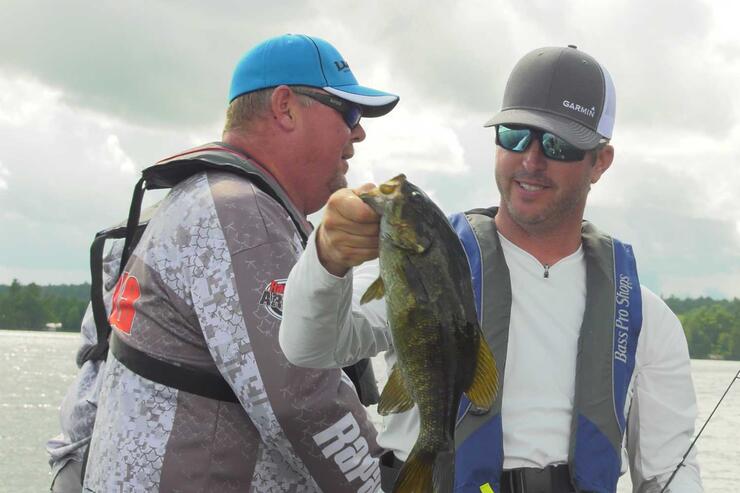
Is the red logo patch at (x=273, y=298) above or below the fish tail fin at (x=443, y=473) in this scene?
above

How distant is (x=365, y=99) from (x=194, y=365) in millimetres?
1560

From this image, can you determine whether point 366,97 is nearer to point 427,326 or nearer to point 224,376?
point 224,376

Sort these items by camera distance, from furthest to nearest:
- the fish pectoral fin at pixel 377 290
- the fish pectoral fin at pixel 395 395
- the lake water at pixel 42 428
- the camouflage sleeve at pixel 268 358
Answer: the lake water at pixel 42 428 < the camouflage sleeve at pixel 268 358 < the fish pectoral fin at pixel 395 395 < the fish pectoral fin at pixel 377 290

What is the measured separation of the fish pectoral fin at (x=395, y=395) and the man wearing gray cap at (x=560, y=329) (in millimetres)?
583

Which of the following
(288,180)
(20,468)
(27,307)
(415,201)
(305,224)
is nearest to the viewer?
(415,201)

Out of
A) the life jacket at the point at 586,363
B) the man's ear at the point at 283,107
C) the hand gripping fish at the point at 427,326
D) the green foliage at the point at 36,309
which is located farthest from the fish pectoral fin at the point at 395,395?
the green foliage at the point at 36,309

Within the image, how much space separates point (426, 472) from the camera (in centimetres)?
237

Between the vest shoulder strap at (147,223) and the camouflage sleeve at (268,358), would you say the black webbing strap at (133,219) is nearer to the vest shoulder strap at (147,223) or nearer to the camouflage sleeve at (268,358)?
the vest shoulder strap at (147,223)

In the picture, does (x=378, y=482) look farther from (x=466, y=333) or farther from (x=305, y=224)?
(x=466, y=333)

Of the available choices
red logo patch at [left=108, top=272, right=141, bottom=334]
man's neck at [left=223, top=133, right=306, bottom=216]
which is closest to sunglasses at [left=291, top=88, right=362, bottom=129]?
man's neck at [left=223, top=133, right=306, bottom=216]

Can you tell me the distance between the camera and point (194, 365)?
136 inches

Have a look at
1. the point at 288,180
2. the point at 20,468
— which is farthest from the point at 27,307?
the point at 288,180

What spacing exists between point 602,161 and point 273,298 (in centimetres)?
161

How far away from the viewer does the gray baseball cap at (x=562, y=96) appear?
3.54m
